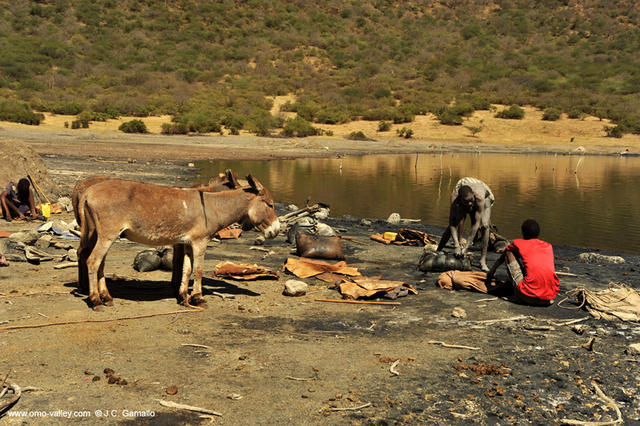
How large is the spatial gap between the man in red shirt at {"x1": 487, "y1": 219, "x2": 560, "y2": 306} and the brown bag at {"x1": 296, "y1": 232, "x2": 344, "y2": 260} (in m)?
4.06

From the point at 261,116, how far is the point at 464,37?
5528cm

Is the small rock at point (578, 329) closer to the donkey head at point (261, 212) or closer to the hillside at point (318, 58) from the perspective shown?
the donkey head at point (261, 212)

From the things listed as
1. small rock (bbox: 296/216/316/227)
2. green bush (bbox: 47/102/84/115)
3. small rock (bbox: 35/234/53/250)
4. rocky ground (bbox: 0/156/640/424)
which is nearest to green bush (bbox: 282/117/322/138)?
green bush (bbox: 47/102/84/115)

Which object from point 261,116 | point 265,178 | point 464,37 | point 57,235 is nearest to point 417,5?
point 464,37

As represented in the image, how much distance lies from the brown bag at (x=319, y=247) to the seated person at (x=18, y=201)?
731 cm

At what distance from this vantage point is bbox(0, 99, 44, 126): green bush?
4122cm

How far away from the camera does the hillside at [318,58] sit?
5384 centimetres

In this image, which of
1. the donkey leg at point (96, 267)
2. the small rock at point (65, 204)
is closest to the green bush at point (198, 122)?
the small rock at point (65, 204)

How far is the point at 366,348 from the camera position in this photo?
21.0 feet

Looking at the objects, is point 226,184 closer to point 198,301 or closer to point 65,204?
point 198,301

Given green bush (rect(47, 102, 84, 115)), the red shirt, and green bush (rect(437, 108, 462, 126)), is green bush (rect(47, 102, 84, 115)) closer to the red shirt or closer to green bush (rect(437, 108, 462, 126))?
green bush (rect(437, 108, 462, 126))

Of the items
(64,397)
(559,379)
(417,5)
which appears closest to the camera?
(64,397)

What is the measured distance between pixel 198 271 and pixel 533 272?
503 cm

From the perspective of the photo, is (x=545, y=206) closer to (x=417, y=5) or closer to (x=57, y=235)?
(x=57, y=235)
